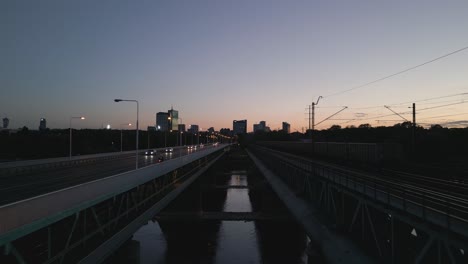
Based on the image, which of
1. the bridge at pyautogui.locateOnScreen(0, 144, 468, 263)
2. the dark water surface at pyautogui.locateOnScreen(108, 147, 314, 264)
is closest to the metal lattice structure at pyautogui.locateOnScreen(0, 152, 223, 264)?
the bridge at pyautogui.locateOnScreen(0, 144, 468, 263)

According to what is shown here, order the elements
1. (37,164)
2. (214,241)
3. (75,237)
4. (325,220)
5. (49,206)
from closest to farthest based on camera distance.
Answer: (49,206), (75,237), (325,220), (214,241), (37,164)

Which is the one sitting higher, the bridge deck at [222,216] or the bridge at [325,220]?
the bridge at [325,220]

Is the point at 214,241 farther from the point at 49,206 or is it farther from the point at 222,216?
the point at 49,206

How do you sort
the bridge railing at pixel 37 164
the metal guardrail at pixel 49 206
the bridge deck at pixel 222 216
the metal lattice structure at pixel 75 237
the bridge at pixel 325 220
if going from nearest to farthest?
the metal guardrail at pixel 49 206 < the bridge at pixel 325 220 < the metal lattice structure at pixel 75 237 < the bridge railing at pixel 37 164 < the bridge deck at pixel 222 216

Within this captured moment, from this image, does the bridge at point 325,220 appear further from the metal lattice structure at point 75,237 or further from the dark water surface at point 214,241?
the dark water surface at point 214,241

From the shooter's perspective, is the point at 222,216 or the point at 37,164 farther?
the point at 222,216

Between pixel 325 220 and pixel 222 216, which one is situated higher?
pixel 325 220

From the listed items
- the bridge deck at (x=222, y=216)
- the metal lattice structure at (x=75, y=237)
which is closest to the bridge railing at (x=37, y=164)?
the bridge deck at (x=222, y=216)

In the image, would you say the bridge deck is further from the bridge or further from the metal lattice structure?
the metal lattice structure

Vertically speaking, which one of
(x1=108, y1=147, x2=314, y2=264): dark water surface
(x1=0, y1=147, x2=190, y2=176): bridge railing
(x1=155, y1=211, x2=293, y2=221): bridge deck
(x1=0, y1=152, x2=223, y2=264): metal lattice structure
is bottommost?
(x1=108, y1=147, x2=314, y2=264): dark water surface

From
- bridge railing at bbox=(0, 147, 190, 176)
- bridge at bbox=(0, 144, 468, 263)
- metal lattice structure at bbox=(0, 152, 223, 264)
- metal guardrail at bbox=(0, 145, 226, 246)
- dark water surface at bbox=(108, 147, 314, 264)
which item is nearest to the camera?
metal guardrail at bbox=(0, 145, 226, 246)

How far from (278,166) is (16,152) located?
74.6 m

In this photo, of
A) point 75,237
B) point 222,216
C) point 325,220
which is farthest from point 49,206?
point 222,216

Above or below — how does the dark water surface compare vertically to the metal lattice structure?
below
